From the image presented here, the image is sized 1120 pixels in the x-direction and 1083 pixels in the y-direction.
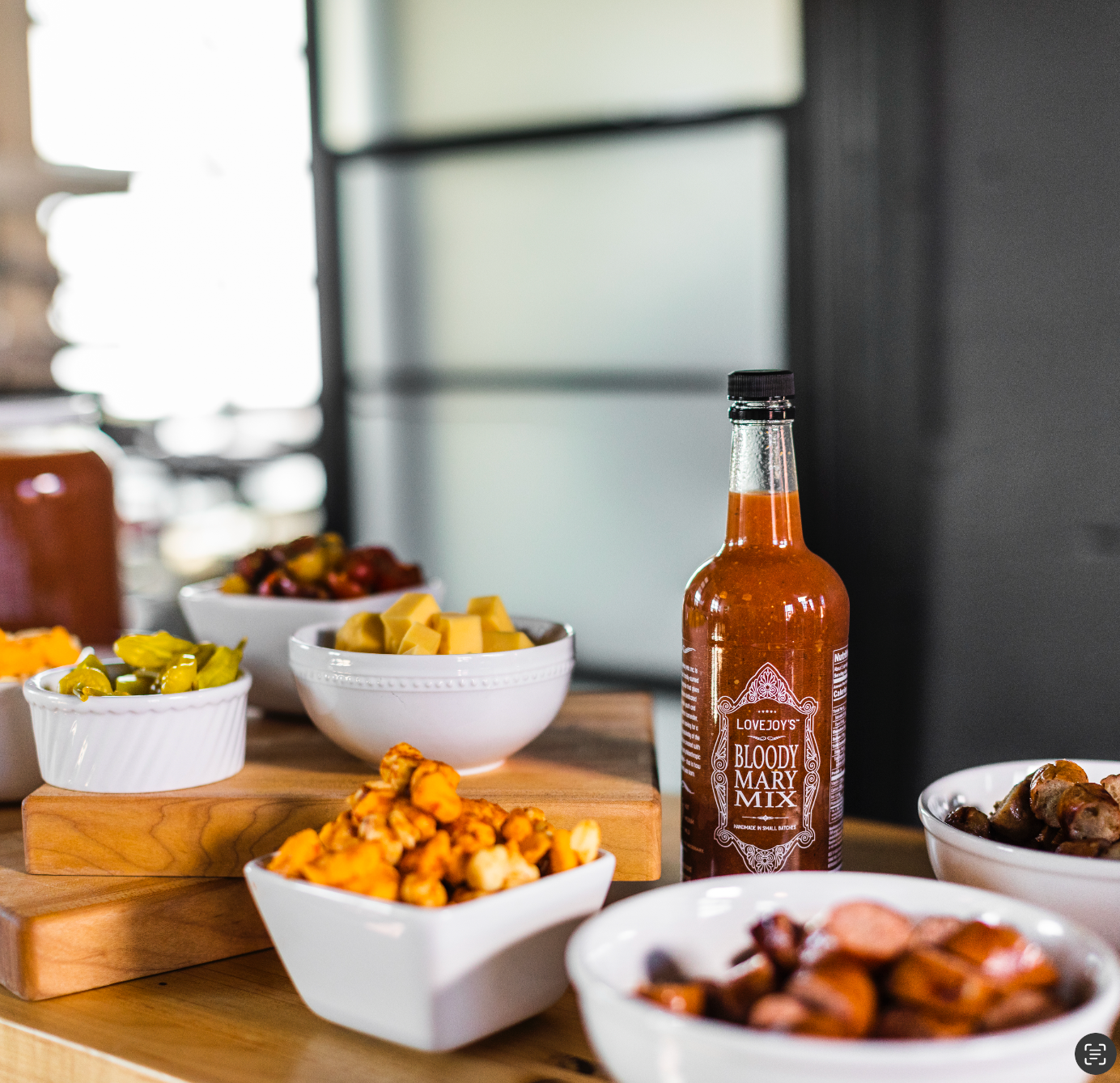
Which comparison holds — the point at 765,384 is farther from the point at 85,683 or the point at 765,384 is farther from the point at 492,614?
the point at 85,683

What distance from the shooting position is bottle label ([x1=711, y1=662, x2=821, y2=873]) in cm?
79

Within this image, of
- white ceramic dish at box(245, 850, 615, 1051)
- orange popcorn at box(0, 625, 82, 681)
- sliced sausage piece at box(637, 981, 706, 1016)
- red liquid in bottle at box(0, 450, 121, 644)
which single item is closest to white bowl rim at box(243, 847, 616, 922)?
white ceramic dish at box(245, 850, 615, 1051)

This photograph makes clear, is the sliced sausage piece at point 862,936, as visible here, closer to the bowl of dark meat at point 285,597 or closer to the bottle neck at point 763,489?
the bottle neck at point 763,489

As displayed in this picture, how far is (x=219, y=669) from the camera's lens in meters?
0.90

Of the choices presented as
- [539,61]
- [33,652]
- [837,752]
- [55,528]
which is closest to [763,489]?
[837,752]

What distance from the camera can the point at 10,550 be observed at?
1184mm

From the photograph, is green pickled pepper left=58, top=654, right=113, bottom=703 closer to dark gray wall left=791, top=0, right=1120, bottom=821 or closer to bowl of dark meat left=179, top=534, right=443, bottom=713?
bowl of dark meat left=179, top=534, right=443, bottom=713

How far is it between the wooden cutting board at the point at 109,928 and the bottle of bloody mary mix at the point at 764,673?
345 mm

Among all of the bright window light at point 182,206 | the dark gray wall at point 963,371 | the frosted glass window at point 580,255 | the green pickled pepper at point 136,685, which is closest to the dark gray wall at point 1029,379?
the dark gray wall at point 963,371

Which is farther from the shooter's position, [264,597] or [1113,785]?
[264,597]

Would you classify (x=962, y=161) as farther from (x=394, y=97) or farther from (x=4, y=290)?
(x=4, y=290)

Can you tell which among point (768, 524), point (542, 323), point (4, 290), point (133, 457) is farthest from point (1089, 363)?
point (4, 290)

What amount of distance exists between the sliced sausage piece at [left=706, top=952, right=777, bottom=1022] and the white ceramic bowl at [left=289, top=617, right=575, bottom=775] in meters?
0.31

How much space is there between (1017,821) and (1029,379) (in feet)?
1.76
